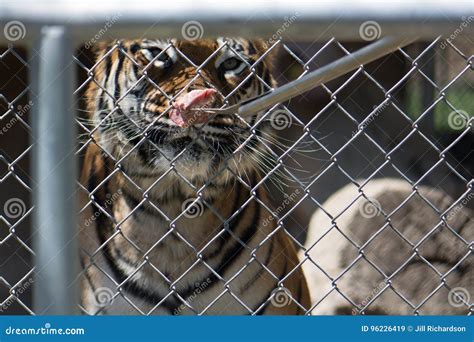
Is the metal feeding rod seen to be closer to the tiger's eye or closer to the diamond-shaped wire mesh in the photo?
the tiger's eye

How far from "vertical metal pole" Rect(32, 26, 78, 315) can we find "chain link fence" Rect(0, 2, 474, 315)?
0.03 m

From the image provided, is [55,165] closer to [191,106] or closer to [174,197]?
[191,106]

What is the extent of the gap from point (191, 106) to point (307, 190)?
364 mm

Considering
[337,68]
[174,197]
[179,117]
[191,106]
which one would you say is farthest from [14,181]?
[337,68]

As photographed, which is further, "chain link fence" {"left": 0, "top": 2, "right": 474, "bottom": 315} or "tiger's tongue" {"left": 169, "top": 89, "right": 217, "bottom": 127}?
"chain link fence" {"left": 0, "top": 2, "right": 474, "bottom": 315}

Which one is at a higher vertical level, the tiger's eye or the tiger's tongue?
the tiger's eye

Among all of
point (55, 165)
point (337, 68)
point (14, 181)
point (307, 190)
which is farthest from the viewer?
point (14, 181)

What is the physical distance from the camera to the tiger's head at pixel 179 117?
7.63ft

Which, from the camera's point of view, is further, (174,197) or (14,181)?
(14,181)

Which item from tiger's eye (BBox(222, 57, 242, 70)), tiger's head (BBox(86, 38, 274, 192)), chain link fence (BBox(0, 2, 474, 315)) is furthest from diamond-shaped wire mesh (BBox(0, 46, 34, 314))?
tiger's eye (BBox(222, 57, 242, 70))

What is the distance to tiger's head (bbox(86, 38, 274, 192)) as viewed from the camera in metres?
2.32

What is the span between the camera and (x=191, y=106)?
212 centimetres

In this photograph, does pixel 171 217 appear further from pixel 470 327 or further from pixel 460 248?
pixel 460 248

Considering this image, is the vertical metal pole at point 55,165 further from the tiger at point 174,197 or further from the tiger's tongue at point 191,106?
the tiger at point 174,197
